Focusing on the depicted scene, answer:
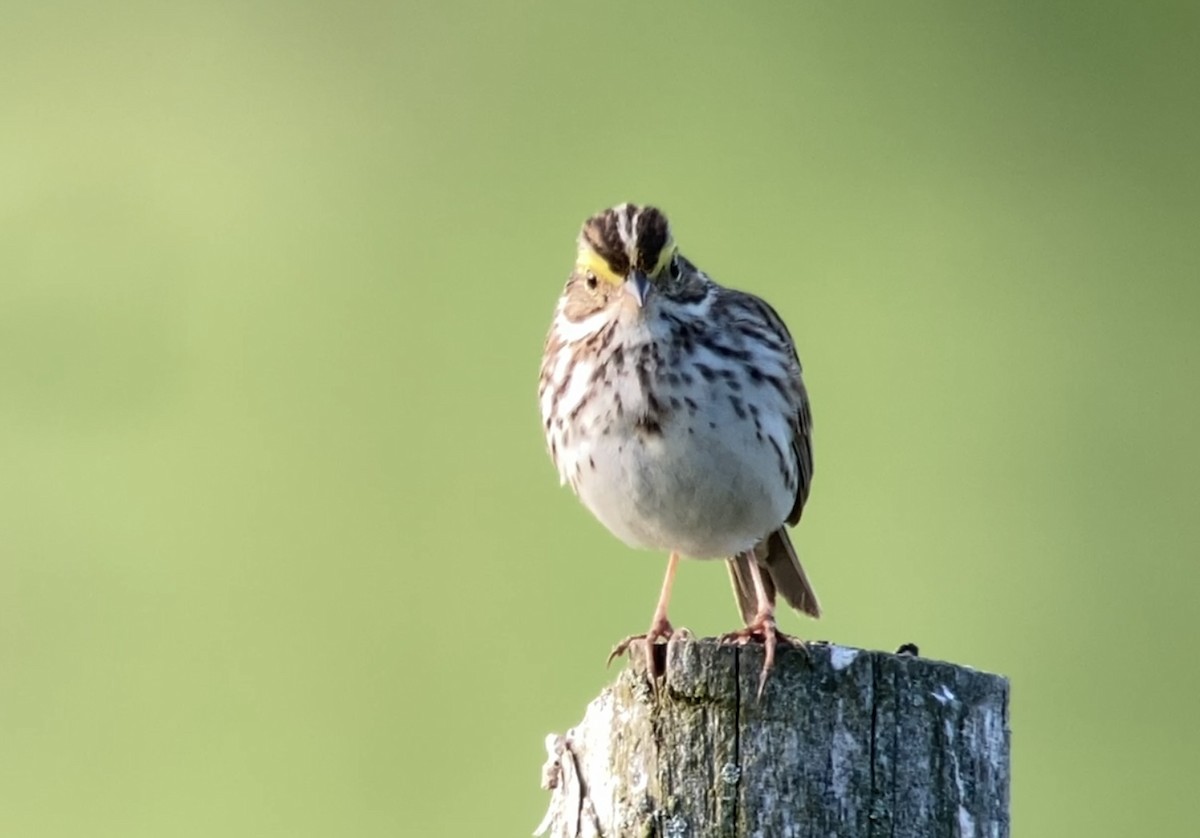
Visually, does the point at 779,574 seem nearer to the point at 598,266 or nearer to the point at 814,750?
the point at 598,266

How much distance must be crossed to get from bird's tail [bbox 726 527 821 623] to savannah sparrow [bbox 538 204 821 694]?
0.70 m

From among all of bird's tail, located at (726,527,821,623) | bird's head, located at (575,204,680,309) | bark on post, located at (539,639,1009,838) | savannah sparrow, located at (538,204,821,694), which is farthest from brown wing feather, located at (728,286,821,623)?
bark on post, located at (539,639,1009,838)

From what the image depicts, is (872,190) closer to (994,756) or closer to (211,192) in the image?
(211,192)

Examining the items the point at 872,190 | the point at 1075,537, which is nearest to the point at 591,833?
the point at 1075,537

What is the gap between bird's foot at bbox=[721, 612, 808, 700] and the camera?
16.5 ft

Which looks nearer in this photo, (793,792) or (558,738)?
(793,792)

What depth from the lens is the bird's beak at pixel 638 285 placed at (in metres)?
6.80

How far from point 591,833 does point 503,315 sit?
8.96 metres

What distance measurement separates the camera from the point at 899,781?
4902 millimetres

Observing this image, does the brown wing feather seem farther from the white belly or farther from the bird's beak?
the bird's beak

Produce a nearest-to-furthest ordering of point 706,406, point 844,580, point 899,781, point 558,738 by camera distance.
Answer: point 899,781 → point 558,738 → point 706,406 → point 844,580

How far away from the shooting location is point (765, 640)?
17.3ft

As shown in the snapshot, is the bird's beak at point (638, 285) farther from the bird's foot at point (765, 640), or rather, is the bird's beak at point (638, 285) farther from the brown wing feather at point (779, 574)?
the bird's foot at point (765, 640)

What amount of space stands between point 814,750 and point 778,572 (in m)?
3.19
